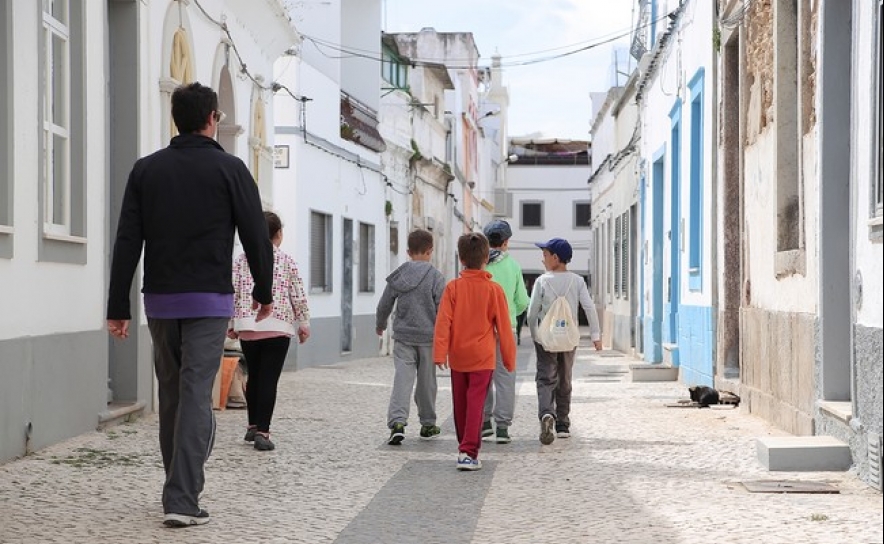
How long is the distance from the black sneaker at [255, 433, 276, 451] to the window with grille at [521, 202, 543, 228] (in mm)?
60674

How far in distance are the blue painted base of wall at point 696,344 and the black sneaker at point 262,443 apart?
7060 millimetres

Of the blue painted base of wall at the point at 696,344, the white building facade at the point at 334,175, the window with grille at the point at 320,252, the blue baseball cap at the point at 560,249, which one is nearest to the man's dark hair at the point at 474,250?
the blue baseball cap at the point at 560,249

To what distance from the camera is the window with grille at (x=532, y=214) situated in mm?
70562

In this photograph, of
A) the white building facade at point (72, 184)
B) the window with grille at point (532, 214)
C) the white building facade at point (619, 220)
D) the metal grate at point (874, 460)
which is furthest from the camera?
the window with grille at point (532, 214)

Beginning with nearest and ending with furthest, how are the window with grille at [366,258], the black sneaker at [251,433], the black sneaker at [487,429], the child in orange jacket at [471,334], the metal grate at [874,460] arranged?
the metal grate at [874,460], the child in orange jacket at [471,334], the black sneaker at [251,433], the black sneaker at [487,429], the window with grille at [366,258]

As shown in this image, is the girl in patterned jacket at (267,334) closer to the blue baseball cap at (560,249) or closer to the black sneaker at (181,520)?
the blue baseball cap at (560,249)

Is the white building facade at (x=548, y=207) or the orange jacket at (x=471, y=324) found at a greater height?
the white building facade at (x=548, y=207)

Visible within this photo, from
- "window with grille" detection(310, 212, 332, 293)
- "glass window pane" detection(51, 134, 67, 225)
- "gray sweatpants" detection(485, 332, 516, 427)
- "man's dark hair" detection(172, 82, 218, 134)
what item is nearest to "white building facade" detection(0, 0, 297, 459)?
"glass window pane" detection(51, 134, 67, 225)

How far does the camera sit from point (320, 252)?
24328 millimetres

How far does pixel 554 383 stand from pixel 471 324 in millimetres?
1605

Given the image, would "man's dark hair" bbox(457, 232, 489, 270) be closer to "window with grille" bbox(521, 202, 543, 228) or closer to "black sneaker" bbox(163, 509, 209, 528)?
"black sneaker" bbox(163, 509, 209, 528)

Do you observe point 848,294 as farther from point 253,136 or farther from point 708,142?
point 253,136

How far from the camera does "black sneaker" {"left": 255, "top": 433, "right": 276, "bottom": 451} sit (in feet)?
33.1

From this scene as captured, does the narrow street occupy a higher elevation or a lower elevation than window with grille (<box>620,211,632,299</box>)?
lower
